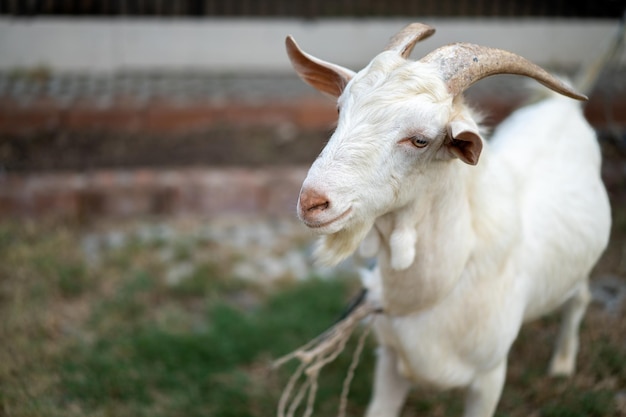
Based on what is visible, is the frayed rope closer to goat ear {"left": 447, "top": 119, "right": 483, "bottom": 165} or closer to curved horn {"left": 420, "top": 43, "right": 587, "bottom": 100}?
goat ear {"left": 447, "top": 119, "right": 483, "bottom": 165}

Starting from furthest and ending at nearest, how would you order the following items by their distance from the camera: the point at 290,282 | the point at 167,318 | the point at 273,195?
the point at 273,195 < the point at 290,282 < the point at 167,318

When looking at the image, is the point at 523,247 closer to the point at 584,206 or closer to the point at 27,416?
the point at 584,206

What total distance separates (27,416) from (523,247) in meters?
2.21

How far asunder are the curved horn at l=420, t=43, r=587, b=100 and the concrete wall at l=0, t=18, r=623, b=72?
16.0 feet

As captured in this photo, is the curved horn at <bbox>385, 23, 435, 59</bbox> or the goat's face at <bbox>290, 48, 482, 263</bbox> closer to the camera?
the goat's face at <bbox>290, 48, 482, 263</bbox>

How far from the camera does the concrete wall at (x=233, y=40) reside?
7.08 meters

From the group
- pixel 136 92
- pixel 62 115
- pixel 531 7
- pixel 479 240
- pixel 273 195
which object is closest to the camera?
pixel 479 240

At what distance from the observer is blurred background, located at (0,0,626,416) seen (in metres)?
3.58

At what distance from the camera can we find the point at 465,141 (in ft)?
6.71

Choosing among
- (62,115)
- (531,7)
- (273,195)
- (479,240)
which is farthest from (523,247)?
(531,7)

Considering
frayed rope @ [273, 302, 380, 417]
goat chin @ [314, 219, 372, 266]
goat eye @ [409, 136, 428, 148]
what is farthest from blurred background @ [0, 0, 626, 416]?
goat eye @ [409, 136, 428, 148]

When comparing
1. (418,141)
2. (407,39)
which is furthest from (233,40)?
(418,141)

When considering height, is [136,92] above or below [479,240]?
below

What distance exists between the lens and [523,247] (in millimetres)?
2760
